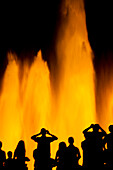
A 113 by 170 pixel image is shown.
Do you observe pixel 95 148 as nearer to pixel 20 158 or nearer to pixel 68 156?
pixel 68 156

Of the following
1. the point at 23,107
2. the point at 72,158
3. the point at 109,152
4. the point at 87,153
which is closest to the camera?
the point at 109,152

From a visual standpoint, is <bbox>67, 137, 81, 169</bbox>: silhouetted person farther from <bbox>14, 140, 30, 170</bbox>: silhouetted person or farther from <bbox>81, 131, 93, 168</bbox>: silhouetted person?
<bbox>14, 140, 30, 170</bbox>: silhouetted person

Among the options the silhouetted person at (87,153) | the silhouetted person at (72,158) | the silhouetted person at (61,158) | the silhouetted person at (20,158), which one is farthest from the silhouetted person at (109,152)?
the silhouetted person at (20,158)

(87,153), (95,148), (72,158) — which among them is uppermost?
(95,148)

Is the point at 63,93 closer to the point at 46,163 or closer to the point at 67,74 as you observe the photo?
the point at 67,74

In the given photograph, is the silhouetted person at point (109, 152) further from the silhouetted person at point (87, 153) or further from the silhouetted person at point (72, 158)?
the silhouetted person at point (72, 158)

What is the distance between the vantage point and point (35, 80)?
27922 mm

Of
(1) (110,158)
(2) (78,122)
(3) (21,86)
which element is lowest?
(1) (110,158)

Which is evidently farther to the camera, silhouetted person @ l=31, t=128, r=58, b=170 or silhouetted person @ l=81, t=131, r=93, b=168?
silhouetted person @ l=31, t=128, r=58, b=170

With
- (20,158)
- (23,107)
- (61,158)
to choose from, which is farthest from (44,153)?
(23,107)

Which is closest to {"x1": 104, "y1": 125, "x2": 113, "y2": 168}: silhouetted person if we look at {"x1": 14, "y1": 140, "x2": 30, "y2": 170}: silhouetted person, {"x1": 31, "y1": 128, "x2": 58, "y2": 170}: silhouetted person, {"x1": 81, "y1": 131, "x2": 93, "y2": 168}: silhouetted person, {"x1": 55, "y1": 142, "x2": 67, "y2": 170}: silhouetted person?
{"x1": 81, "y1": 131, "x2": 93, "y2": 168}: silhouetted person

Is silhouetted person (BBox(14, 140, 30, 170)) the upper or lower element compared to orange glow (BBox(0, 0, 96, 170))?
lower

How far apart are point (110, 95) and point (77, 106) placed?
4785mm

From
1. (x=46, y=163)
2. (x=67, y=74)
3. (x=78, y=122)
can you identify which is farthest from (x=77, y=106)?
(x=46, y=163)
